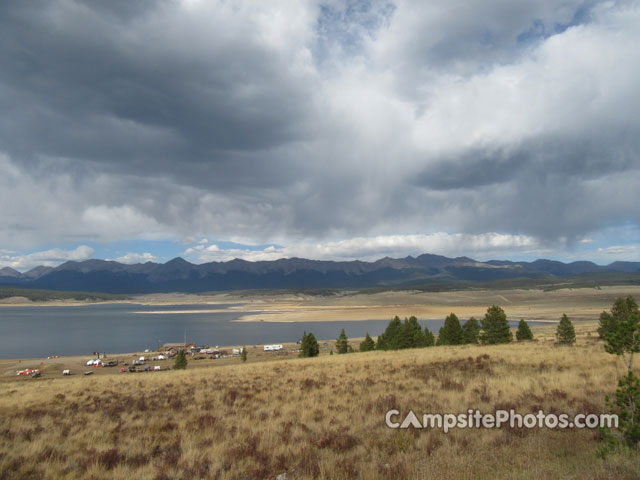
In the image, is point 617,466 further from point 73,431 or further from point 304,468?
point 73,431

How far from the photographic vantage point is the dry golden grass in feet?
21.6

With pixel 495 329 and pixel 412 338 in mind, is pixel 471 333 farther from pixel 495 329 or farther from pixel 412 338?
pixel 412 338

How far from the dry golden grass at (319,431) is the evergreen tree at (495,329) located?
855 inches

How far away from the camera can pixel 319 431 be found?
9.12 metres

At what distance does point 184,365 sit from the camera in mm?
48906

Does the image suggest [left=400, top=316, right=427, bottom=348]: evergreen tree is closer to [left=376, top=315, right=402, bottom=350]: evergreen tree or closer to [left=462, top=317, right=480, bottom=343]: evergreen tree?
[left=376, top=315, right=402, bottom=350]: evergreen tree

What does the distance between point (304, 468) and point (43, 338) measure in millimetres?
134739

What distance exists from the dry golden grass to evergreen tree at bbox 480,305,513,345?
21.7 meters

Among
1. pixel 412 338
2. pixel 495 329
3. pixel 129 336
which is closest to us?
pixel 495 329

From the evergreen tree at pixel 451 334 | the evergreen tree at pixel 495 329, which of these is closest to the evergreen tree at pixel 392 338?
the evergreen tree at pixel 451 334

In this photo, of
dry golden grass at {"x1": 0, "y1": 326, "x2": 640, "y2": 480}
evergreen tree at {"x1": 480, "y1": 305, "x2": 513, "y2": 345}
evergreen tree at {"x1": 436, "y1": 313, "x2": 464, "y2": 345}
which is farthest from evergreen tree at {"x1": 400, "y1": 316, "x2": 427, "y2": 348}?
dry golden grass at {"x1": 0, "y1": 326, "x2": 640, "y2": 480}

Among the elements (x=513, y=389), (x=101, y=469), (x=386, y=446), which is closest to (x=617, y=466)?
(x=386, y=446)

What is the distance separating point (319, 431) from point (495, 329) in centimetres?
3481

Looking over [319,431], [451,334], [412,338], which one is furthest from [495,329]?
[319,431]
